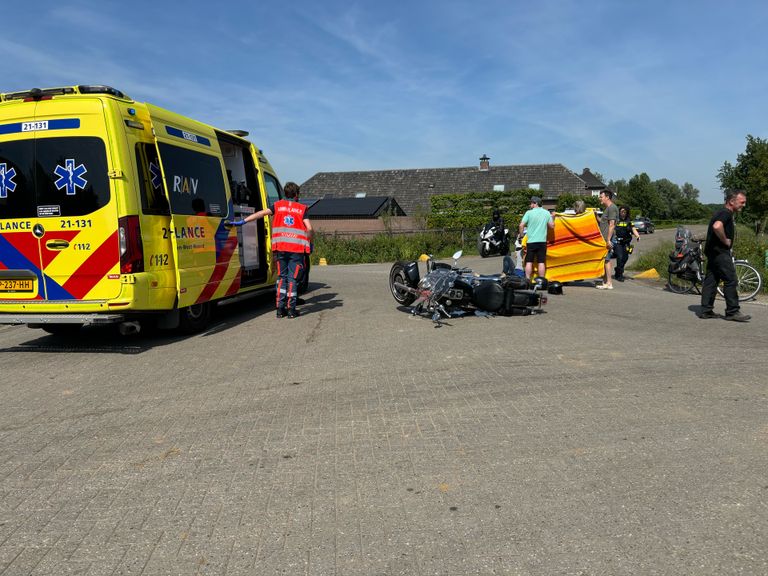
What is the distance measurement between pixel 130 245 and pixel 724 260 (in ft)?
24.4

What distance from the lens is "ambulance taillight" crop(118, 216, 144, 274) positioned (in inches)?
250

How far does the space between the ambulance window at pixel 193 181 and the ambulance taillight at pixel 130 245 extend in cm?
70

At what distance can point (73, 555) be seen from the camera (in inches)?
Answer: 105

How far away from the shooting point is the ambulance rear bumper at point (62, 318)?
6.35 metres

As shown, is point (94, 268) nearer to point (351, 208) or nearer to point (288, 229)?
point (288, 229)

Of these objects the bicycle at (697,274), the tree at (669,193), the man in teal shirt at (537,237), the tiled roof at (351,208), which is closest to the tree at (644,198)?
the tree at (669,193)

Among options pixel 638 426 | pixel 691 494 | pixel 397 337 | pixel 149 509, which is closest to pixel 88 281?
pixel 397 337

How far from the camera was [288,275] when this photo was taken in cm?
870

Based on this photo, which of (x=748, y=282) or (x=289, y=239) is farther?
(x=748, y=282)

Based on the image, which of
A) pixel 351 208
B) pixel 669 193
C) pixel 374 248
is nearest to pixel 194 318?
pixel 374 248

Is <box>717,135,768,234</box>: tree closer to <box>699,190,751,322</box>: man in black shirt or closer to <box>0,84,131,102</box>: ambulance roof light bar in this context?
<box>699,190,751,322</box>: man in black shirt

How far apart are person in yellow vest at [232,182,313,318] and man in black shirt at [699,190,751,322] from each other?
5.52 m

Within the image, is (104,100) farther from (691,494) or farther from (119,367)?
(691,494)

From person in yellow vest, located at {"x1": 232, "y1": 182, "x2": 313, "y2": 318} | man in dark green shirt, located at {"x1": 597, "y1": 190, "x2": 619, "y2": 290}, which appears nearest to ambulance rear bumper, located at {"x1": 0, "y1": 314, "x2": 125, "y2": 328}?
person in yellow vest, located at {"x1": 232, "y1": 182, "x2": 313, "y2": 318}
